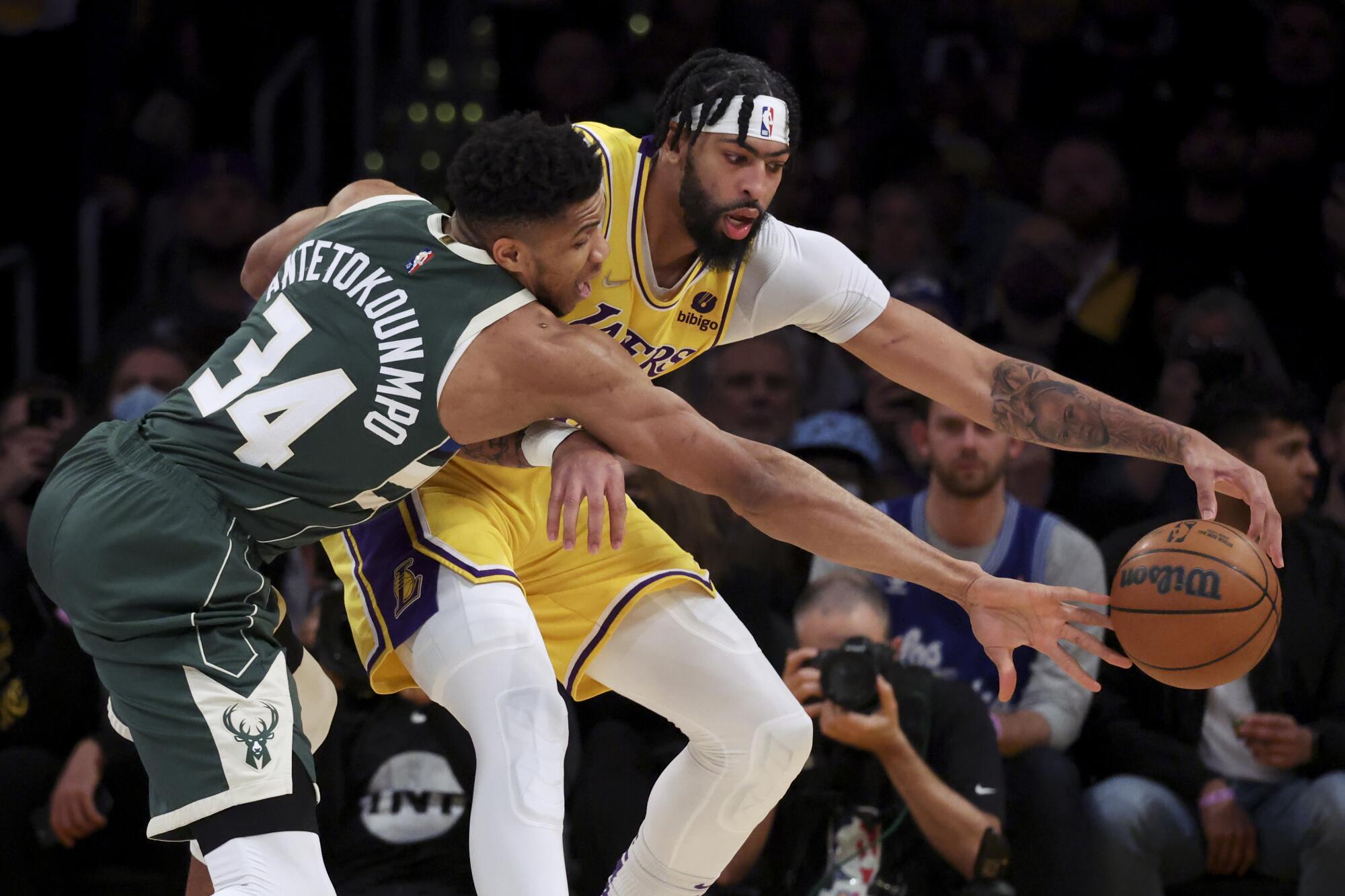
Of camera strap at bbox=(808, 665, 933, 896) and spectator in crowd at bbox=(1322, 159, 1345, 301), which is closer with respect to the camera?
camera strap at bbox=(808, 665, 933, 896)

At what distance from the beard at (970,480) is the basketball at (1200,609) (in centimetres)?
169

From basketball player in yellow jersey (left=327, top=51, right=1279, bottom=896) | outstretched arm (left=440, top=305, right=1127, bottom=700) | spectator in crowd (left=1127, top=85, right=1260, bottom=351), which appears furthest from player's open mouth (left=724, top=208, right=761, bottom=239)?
spectator in crowd (left=1127, top=85, right=1260, bottom=351)

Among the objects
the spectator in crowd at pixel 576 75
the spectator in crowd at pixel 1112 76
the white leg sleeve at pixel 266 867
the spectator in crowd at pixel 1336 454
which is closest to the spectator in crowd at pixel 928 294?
the spectator in crowd at pixel 1112 76

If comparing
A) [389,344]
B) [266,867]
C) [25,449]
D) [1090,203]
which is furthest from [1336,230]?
[266,867]

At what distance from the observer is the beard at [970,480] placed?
17.8 ft

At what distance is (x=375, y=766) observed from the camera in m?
5.12

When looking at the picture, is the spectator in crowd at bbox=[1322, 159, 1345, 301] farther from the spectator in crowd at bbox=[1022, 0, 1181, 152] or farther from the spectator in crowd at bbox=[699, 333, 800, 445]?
the spectator in crowd at bbox=[699, 333, 800, 445]

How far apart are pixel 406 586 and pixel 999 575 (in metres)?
2.36

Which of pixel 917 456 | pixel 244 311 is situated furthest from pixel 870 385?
pixel 244 311

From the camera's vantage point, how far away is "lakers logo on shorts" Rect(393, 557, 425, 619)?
3.70 metres

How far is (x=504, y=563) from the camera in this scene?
3.72m

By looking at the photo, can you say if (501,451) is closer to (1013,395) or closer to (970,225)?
(1013,395)

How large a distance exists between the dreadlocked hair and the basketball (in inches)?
48.8

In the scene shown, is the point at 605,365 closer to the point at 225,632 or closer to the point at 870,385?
the point at 225,632
